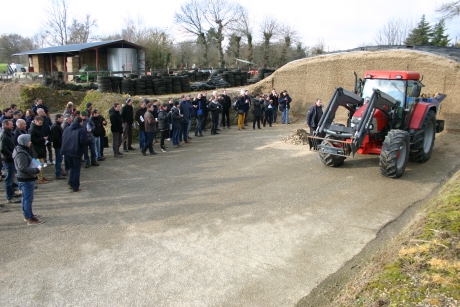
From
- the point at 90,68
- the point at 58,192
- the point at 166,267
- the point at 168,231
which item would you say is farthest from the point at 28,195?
the point at 90,68

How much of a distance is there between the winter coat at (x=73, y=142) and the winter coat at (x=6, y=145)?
105 centimetres

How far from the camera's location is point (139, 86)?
19297mm

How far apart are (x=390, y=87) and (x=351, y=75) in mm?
7231

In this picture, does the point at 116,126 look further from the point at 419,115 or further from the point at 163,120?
the point at 419,115

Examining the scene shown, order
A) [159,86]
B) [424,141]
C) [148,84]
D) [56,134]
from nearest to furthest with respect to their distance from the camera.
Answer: [56,134] < [424,141] < [148,84] < [159,86]

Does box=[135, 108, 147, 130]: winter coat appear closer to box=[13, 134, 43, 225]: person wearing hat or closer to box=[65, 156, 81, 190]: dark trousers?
box=[65, 156, 81, 190]: dark trousers

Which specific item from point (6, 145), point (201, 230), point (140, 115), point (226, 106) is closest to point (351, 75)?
point (226, 106)

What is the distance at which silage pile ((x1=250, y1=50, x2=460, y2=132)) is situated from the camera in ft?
50.0

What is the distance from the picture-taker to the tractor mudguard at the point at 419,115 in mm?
10242

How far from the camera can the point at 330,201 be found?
8.03 meters

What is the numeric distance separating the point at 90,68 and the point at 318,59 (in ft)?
73.4

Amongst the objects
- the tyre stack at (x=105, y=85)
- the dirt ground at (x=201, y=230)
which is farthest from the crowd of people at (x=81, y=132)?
the tyre stack at (x=105, y=85)

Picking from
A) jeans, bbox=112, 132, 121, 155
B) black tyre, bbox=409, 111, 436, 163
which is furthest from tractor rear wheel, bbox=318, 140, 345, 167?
jeans, bbox=112, 132, 121, 155

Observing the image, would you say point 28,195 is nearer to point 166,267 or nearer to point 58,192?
point 58,192
